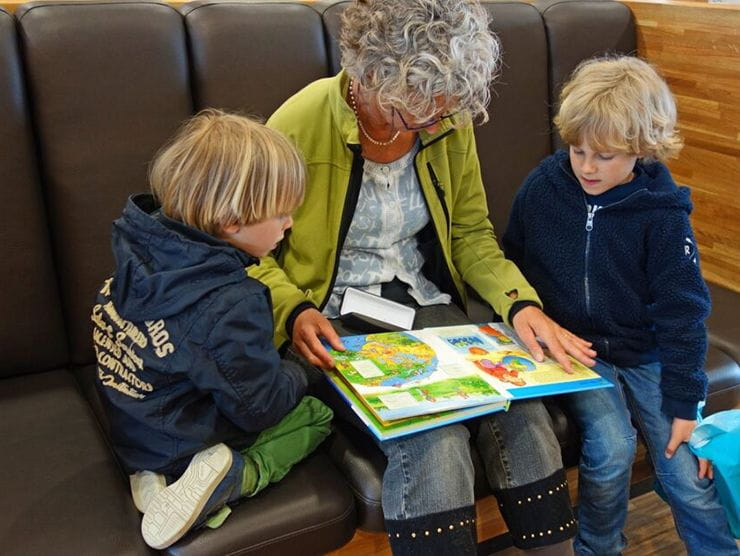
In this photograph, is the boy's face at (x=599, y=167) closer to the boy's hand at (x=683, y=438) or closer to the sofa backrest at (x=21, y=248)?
the boy's hand at (x=683, y=438)

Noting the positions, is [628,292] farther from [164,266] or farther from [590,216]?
[164,266]

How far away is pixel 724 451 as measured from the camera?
1.43 metres

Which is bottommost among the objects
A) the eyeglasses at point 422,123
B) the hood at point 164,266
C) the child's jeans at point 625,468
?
the child's jeans at point 625,468

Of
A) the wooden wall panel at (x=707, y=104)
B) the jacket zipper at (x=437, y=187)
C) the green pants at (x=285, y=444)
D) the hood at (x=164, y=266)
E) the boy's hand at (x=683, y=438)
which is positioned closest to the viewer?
the hood at (x=164, y=266)

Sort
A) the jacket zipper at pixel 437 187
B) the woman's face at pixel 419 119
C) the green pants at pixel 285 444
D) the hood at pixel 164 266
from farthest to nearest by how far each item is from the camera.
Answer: the jacket zipper at pixel 437 187, the woman's face at pixel 419 119, the green pants at pixel 285 444, the hood at pixel 164 266

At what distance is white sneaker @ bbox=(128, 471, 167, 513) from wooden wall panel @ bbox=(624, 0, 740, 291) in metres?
1.57

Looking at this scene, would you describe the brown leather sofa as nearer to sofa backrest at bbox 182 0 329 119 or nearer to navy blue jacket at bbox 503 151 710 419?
sofa backrest at bbox 182 0 329 119

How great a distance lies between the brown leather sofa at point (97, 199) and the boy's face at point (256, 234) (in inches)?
15.2

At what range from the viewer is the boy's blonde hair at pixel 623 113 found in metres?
1.41

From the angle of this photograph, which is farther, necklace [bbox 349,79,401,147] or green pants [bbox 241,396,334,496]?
necklace [bbox 349,79,401,147]

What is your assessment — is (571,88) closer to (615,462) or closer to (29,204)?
(615,462)

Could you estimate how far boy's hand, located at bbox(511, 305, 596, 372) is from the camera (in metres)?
1.43

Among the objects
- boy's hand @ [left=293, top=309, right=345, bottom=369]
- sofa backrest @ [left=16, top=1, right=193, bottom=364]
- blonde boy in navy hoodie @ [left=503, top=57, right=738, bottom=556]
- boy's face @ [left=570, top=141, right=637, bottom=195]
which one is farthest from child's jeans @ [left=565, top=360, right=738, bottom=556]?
sofa backrest @ [left=16, top=1, right=193, bottom=364]

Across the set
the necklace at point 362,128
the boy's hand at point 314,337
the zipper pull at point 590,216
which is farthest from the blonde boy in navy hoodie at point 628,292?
the boy's hand at point 314,337
